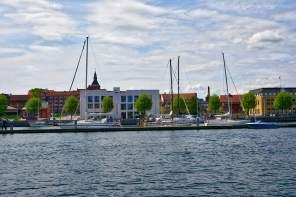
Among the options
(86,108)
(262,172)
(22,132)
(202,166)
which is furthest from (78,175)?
(86,108)

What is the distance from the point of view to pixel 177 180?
124 ft

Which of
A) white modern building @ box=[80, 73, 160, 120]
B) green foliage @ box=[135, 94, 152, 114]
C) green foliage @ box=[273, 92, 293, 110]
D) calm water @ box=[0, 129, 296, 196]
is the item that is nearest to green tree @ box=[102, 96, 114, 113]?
white modern building @ box=[80, 73, 160, 120]

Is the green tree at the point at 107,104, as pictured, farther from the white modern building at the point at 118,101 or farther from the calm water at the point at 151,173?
the calm water at the point at 151,173

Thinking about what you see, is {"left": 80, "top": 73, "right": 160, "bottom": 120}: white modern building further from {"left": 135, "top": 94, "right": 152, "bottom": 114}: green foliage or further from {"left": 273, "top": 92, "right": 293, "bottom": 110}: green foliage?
{"left": 273, "top": 92, "right": 293, "bottom": 110}: green foliage

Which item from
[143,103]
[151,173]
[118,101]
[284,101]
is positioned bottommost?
[151,173]

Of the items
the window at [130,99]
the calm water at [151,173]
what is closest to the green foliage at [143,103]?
the window at [130,99]

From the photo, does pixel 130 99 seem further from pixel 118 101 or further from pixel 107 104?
pixel 107 104

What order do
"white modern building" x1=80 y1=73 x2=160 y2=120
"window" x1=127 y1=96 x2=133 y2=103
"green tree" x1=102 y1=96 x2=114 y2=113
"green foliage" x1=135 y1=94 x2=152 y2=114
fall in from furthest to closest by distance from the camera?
"window" x1=127 y1=96 x2=133 y2=103 → "white modern building" x1=80 y1=73 x2=160 y2=120 → "green tree" x1=102 y1=96 x2=114 y2=113 → "green foliage" x1=135 y1=94 x2=152 y2=114

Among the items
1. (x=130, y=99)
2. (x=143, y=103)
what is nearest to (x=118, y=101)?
(x=130, y=99)

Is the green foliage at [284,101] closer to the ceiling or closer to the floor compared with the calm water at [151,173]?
closer to the ceiling

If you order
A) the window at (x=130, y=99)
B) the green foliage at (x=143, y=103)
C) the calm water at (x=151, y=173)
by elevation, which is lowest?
the calm water at (x=151, y=173)

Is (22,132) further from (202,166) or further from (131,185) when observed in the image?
(131,185)

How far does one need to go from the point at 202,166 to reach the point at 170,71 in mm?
99294

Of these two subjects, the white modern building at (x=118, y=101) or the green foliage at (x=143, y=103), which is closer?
the green foliage at (x=143, y=103)
